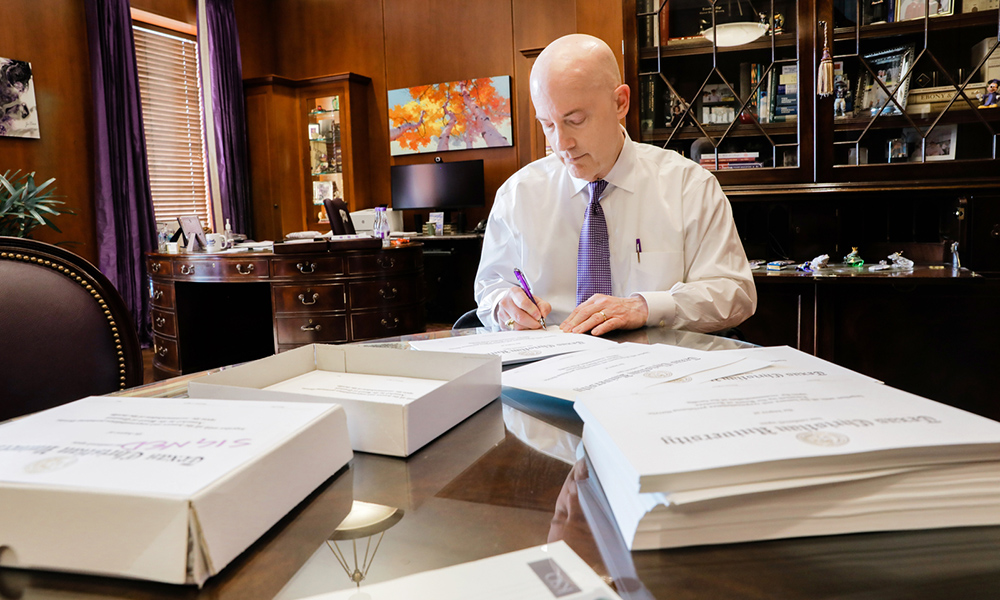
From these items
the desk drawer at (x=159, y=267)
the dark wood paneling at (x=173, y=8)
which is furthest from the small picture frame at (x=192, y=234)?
the dark wood paneling at (x=173, y=8)

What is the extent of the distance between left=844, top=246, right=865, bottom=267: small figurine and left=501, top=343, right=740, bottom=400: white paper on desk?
2.40 m

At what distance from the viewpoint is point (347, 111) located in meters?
6.61

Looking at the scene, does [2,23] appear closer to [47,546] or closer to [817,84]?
[817,84]

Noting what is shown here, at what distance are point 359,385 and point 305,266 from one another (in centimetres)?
298

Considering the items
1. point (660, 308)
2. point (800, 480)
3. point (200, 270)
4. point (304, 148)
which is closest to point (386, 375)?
point (800, 480)

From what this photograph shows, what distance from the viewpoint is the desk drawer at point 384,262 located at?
3.71 m

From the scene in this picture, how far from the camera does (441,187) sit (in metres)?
6.32

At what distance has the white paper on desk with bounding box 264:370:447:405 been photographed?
0.75 meters

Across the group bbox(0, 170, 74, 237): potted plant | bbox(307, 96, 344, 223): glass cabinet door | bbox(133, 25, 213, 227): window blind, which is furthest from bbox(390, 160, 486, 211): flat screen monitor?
bbox(0, 170, 74, 237): potted plant

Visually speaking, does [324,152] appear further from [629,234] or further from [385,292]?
[629,234]

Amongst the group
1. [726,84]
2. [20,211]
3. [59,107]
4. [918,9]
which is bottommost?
[20,211]

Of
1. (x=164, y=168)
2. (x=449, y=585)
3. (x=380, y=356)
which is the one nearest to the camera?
(x=449, y=585)

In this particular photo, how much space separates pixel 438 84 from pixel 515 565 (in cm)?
659

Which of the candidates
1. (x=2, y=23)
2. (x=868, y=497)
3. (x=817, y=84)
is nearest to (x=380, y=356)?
(x=868, y=497)
